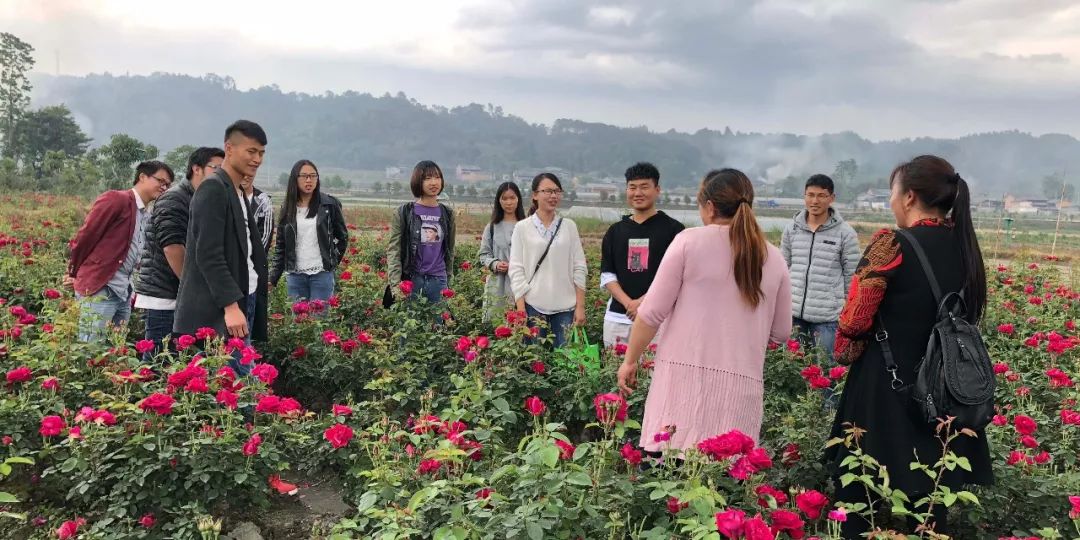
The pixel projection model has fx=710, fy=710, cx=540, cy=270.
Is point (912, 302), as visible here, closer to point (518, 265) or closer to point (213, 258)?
point (518, 265)

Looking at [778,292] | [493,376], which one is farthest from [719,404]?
[493,376]

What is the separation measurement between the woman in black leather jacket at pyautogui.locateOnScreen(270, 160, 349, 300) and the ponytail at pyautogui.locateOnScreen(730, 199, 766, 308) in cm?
306

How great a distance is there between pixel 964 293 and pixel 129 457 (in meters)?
2.54

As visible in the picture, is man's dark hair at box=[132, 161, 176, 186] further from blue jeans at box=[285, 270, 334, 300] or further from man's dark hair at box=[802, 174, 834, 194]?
man's dark hair at box=[802, 174, 834, 194]

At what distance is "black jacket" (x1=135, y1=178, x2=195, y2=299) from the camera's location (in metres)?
2.96

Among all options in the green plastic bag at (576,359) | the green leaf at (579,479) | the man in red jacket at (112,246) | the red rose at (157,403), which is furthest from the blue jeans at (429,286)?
Result: the green leaf at (579,479)

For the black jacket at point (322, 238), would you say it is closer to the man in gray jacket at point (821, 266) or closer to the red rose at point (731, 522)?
the man in gray jacket at point (821, 266)

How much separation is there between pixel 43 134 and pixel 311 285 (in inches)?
2139

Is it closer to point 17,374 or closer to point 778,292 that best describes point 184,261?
point 17,374

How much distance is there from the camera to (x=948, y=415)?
1.92m

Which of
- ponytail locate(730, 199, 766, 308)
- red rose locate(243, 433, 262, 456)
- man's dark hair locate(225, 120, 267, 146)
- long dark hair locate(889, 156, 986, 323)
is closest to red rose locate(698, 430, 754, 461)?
ponytail locate(730, 199, 766, 308)

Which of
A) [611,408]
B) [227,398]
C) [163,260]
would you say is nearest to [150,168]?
[163,260]

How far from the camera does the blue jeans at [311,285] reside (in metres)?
4.53

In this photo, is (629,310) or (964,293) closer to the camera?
(964,293)
